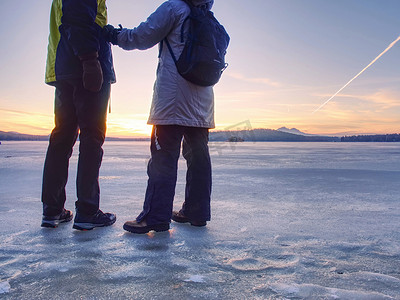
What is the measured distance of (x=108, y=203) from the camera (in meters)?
3.06

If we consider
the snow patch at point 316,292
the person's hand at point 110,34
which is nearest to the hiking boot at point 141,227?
the snow patch at point 316,292

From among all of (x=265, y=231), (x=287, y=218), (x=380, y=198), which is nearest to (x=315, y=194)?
(x=380, y=198)

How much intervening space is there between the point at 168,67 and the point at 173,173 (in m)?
0.72

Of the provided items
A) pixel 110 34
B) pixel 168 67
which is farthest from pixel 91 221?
pixel 110 34

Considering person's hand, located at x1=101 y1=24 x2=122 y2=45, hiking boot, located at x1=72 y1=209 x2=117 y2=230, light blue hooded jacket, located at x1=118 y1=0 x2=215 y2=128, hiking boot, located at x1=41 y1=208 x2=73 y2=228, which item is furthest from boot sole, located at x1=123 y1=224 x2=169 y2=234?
person's hand, located at x1=101 y1=24 x2=122 y2=45

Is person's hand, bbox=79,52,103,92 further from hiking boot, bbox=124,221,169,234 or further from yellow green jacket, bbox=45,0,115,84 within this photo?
hiking boot, bbox=124,221,169,234

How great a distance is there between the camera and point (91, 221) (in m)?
2.18

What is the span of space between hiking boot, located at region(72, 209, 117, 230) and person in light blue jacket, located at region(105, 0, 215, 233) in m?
0.23

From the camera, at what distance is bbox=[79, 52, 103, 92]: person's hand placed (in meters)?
2.08

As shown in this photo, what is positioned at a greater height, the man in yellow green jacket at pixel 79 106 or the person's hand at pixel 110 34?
the person's hand at pixel 110 34

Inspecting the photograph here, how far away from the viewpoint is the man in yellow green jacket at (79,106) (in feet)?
6.84

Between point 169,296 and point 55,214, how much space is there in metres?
1.41

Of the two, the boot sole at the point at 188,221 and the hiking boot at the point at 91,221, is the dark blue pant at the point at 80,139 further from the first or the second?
the boot sole at the point at 188,221

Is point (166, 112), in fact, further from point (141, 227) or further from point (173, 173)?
point (141, 227)
